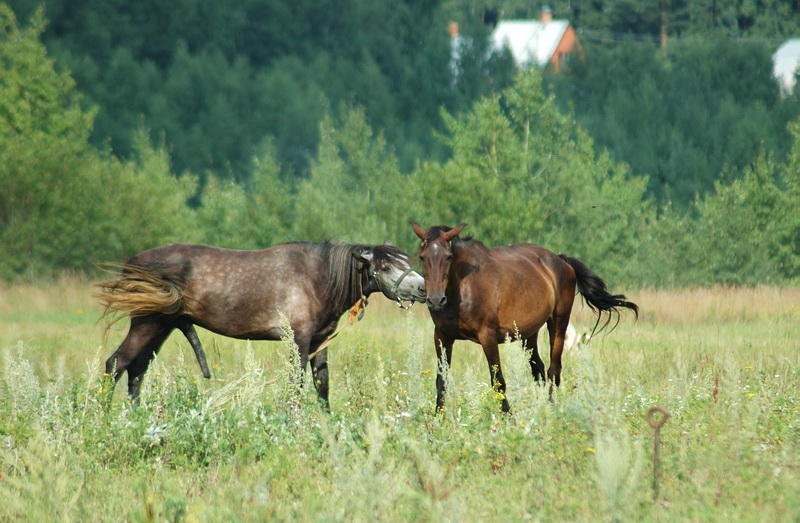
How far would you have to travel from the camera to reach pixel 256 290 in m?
10.4

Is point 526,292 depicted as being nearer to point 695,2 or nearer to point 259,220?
point 259,220

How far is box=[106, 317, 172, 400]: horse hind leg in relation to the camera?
10219 millimetres

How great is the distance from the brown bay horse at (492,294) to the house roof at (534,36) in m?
79.4

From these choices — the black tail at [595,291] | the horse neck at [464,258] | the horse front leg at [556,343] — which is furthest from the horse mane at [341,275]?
the black tail at [595,291]

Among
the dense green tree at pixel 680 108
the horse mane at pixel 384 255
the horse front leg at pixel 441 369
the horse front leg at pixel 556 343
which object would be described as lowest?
the dense green tree at pixel 680 108

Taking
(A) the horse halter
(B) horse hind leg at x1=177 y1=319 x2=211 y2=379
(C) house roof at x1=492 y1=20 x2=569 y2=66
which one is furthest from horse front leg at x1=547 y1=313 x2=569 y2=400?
(C) house roof at x1=492 y1=20 x2=569 y2=66

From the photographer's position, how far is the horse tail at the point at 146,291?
1002 centimetres

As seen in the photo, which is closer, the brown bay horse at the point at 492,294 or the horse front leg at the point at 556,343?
the brown bay horse at the point at 492,294

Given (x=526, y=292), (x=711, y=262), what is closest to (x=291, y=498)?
(x=526, y=292)

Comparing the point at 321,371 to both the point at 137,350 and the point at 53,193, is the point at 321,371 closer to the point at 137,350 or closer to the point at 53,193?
→ the point at 137,350

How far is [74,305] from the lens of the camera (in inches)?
896

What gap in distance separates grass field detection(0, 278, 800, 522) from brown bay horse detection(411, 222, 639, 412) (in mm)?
718

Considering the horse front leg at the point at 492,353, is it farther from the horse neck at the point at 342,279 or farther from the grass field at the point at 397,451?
the horse neck at the point at 342,279

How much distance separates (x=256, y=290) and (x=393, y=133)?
2448 inches
